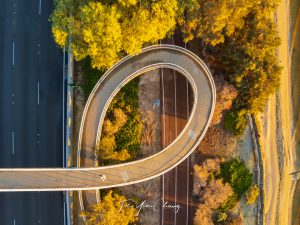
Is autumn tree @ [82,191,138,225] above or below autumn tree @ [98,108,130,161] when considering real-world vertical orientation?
below

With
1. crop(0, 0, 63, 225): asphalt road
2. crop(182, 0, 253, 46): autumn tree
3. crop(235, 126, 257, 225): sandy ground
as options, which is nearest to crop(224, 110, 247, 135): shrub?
crop(235, 126, 257, 225): sandy ground

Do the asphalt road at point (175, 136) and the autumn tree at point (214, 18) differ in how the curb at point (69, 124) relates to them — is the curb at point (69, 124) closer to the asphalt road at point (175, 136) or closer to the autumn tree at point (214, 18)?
the asphalt road at point (175, 136)

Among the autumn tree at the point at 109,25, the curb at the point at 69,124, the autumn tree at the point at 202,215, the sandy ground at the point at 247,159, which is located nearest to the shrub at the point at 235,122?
the sandy ground at the point at 247,159

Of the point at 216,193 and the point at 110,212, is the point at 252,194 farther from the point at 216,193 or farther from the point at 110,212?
the point at 110,212

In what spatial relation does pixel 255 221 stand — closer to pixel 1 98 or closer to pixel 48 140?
pixel 48 140

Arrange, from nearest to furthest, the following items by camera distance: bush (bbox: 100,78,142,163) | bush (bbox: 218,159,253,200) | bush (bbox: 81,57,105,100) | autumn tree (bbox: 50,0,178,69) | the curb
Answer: autumn tree (bbox: 50,0,178,69)
the curb
bush (bbox: 100,78,142,163)
bush (bbox: 81,57,105,100)
bush (bbox: 218,159,253,200)

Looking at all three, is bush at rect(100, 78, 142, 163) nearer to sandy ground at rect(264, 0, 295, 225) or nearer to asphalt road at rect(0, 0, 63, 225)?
asphalt road at rect(0, 0, 63, 225)
